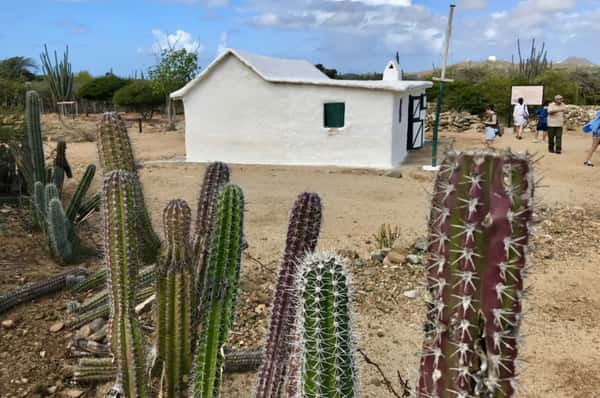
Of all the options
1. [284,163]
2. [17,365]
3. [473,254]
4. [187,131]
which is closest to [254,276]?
[17,365]

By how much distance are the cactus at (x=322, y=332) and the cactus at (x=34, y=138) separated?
16.9 feet

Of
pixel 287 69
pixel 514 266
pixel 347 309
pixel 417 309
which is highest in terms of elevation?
pixel 287 69

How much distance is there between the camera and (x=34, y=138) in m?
6.00

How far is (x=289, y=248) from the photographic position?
2.49 m

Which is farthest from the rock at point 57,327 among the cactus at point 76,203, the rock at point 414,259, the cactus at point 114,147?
the rock at point 414,259

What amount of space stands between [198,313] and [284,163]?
11831mm

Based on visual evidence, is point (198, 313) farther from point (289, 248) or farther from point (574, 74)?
point (574, 74)

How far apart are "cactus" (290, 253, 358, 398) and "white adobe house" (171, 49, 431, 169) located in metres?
11.7

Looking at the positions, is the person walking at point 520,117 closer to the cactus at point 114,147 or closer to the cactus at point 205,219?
the cactus at point 205,219

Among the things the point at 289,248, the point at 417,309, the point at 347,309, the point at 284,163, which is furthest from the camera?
the point at 284,163

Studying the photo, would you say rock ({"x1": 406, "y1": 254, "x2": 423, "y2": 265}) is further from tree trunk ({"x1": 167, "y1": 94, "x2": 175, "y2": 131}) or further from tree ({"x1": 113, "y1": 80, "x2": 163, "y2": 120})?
tree ({"x1": 113, "y1": 80, "x2": 163, "y2": 120})

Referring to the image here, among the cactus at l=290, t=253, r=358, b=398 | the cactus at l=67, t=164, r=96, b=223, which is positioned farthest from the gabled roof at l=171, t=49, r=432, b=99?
the cactus at l=290, t=253, r=358, b=398

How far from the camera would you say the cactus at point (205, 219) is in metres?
2.64

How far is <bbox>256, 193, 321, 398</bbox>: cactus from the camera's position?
239 cm
